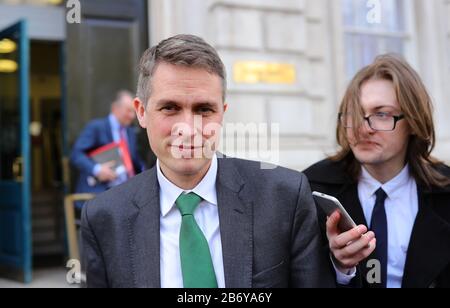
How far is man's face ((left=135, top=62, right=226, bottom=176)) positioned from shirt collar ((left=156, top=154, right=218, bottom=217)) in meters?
0.09

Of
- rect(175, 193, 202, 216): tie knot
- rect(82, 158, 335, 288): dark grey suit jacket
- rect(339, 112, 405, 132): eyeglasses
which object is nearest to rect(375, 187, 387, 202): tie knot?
rect(339, 112, 405, 132): eyeglasses

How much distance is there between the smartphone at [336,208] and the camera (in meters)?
1.35

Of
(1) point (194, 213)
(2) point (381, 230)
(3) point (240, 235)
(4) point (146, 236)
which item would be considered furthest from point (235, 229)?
(2) point (381, 230)

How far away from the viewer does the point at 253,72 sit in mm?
4844

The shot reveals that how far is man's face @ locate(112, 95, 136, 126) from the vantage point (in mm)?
4754

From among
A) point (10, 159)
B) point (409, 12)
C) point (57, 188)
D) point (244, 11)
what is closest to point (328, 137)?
point (244, 11)

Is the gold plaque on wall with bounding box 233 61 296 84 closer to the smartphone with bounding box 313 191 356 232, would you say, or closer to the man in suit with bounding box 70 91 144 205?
the man in suit with bounding box 70 91 144 205

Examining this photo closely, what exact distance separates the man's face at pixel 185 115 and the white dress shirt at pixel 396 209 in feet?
3.02

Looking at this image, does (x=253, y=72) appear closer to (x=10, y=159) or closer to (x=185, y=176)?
(x=10, y=159)

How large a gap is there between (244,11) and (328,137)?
64.9 inches

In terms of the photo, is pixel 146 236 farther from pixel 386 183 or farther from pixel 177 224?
pixel 386 183

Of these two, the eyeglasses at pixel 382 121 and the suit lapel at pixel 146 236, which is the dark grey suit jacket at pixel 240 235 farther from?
the eyeglasses at pixel 382 121

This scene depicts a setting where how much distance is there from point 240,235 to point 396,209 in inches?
35.3

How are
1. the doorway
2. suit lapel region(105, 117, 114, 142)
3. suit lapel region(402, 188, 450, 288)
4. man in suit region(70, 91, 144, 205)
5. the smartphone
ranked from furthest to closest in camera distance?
the doorway < suit lapel region(105, 117, 114, 142) < man in suit region(70, 91, 144, 205) < suit lapel region(402, 188, 450, 288) < the smartphone
